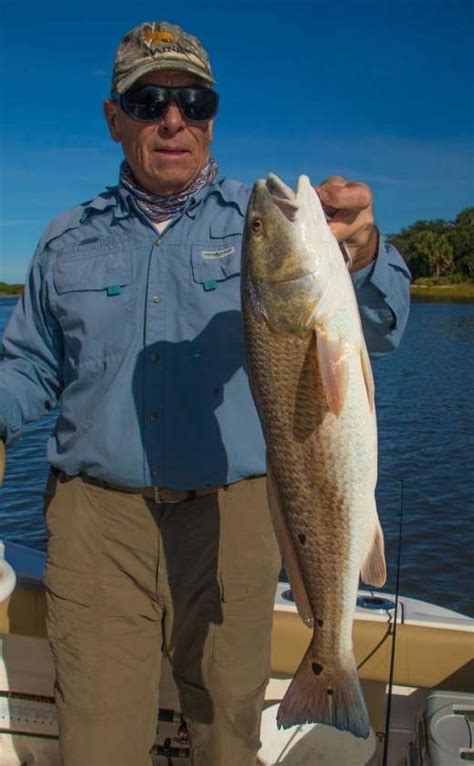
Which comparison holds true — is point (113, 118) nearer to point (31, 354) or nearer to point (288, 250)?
point (31, 354)

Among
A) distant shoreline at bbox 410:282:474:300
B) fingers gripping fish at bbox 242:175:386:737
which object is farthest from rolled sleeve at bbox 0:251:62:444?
distant shoreline at bbox 410:282:474:300

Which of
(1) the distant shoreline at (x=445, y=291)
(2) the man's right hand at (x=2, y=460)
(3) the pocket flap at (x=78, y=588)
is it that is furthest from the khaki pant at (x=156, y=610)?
(1) the distant shoreline at (x=445, y=291)

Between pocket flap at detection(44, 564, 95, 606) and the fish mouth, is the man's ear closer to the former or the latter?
the fish mouth

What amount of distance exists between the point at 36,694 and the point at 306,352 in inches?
107

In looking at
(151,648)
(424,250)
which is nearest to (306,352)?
(151,648)

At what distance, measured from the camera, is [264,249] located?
2564 mm

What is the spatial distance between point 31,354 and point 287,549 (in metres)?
1.52

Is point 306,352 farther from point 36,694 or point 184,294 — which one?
point 36,694

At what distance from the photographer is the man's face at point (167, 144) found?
311 centimetres

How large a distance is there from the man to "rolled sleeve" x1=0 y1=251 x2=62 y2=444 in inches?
6.5

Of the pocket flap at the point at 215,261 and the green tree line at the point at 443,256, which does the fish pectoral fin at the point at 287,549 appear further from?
the green tree line at the point at 443,256

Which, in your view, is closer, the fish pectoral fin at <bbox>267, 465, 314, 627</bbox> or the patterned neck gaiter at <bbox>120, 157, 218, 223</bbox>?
the fish pectoral fin at <bbox>267, 465, 314, 627</bbox>

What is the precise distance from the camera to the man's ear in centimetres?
331

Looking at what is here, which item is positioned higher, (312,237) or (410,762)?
(312,237)
